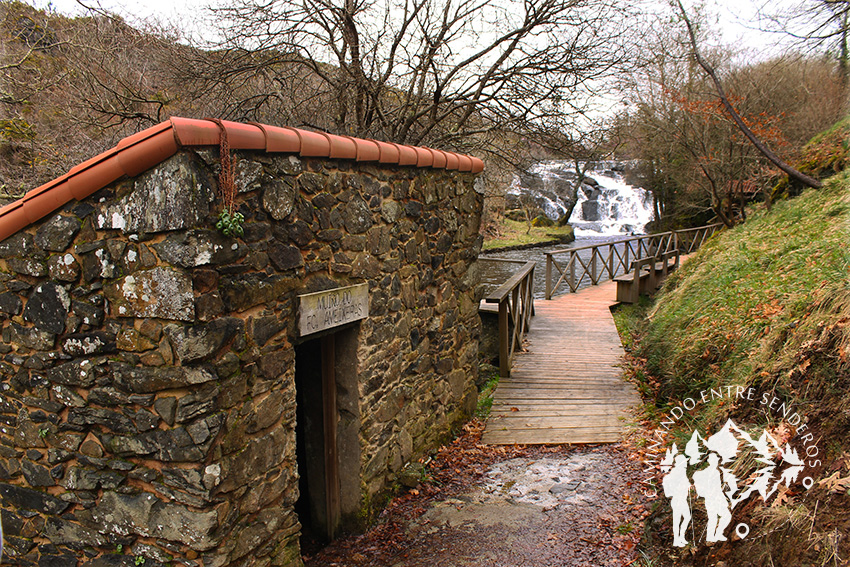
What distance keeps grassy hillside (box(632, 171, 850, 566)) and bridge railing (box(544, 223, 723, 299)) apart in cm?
361

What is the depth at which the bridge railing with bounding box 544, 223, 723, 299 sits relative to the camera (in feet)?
37.0

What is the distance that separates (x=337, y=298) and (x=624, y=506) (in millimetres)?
2447

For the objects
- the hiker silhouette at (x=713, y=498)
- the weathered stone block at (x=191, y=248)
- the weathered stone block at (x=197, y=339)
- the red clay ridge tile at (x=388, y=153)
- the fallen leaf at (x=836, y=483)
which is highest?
the red clay ridge tile at (x=388, y=153)

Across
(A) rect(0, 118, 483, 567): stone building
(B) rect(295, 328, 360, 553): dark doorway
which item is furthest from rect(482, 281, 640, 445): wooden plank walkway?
(A) rect(0, 118, 483, 567): stone building

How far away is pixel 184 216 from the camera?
222 centimetres

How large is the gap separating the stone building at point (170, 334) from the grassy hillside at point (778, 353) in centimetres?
238

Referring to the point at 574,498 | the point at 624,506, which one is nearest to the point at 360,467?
the point at 574,498

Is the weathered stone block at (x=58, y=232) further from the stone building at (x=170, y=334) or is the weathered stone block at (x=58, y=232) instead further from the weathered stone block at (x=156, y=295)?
the weathered stone block at (x=156, y=295)

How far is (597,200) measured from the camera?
94.3ft

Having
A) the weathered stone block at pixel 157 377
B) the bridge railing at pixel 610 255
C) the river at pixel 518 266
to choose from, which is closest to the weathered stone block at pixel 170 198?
the weathered stone block at pixel 157 377

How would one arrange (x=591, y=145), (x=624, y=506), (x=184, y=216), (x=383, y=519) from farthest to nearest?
(x=591, y=145), (x=383, y=519), (x=624, y=506), (x=184, y=216)

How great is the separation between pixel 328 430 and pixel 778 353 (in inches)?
118

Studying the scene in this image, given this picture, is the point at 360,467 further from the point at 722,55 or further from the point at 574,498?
the point at 722,55

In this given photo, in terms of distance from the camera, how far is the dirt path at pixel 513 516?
10.9 ft
